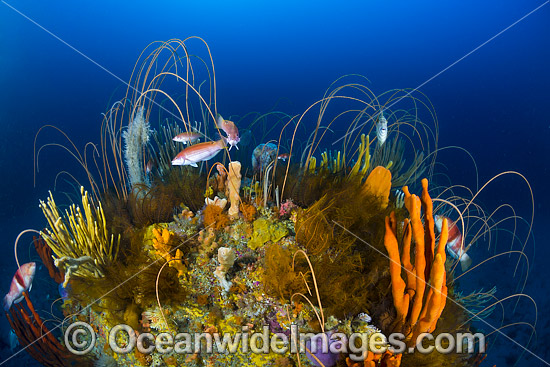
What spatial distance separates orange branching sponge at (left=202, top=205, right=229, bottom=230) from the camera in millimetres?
3415

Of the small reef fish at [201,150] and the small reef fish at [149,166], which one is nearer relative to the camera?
the small reef fish at [201,150]

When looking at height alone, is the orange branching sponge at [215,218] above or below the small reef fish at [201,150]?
below

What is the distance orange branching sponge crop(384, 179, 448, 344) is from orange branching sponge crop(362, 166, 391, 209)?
0.80m

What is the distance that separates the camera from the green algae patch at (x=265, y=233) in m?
3.20

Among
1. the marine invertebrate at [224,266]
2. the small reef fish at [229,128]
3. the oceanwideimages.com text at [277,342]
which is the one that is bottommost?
the oceanwideimages.com text at [277,342]

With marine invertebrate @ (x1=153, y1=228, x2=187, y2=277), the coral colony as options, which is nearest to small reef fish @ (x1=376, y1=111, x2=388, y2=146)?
the coral colony

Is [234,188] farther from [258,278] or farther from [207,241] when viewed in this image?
[258,278]

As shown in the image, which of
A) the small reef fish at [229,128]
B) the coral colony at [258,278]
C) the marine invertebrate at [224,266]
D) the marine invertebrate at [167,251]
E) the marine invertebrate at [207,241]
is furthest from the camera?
the small reef fish at [229,128]

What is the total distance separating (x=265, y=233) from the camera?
323cm

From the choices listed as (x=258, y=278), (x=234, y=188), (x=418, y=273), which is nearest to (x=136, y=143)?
(x=234, y=188)

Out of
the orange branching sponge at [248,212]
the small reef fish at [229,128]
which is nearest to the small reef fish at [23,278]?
the orange branching sponge at [248,212]

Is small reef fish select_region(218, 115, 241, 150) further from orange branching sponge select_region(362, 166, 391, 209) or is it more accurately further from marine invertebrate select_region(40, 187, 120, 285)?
orange branching sponge select_region(362, 166, 391, 209)

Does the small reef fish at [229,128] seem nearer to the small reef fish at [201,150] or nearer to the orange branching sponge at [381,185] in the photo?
the small reef fish at [201,150]

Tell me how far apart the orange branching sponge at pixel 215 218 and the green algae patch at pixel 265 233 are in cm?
39
